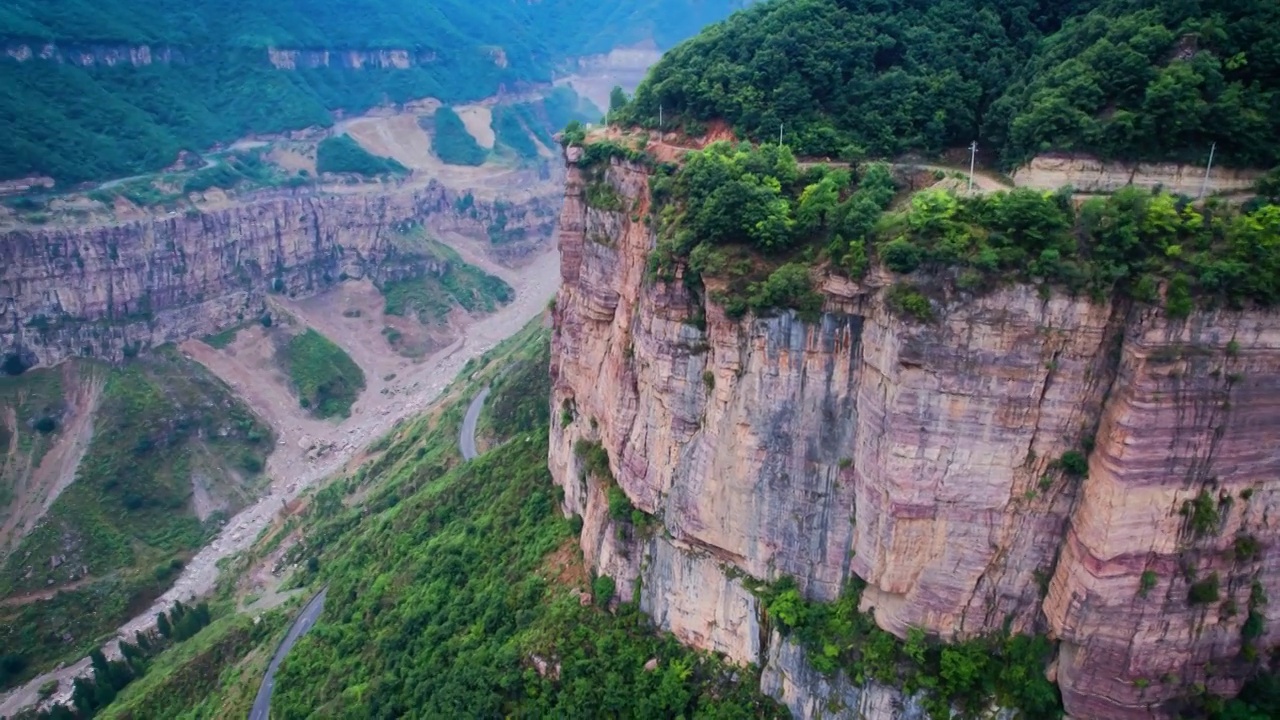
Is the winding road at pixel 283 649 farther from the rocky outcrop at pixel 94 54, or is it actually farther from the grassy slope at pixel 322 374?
the rocky outcrop at pixel 94 54

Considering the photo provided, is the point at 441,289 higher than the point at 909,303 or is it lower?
lower

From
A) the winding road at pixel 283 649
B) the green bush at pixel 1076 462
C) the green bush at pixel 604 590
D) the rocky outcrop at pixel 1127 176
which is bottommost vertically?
the winding road at pixel 283 649

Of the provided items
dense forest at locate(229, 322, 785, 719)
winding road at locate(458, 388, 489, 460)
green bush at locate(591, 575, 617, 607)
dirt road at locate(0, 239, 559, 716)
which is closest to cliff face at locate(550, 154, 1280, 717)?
dense forest at locate(229, 322, 785, 719)

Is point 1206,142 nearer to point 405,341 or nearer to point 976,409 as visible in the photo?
point 976,409

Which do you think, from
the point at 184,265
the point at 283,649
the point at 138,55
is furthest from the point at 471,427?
the point at 138,55

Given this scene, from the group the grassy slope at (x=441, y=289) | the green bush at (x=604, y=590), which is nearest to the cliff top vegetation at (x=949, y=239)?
the green bush at (x=604, y=590)

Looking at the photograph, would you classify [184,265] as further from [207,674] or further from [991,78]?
[991,78]

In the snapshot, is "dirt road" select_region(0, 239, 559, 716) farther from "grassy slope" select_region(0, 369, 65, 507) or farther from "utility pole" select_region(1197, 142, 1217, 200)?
"utility pole" select_region(1197, 142, 1217, 200)
